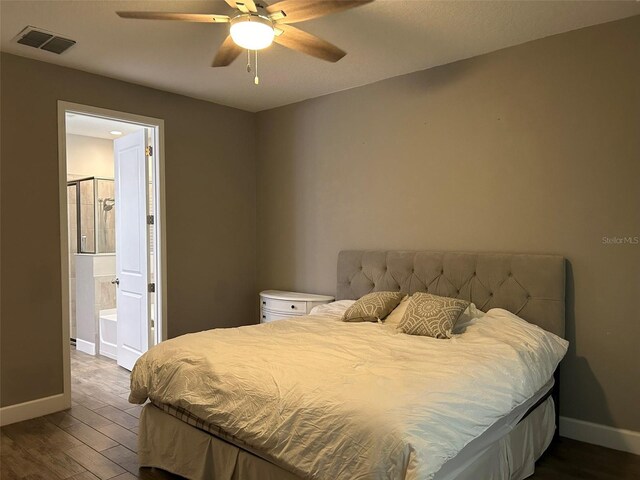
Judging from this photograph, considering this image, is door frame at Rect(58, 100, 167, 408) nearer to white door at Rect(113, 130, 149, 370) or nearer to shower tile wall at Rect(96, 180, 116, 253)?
white door at Rect(113, 130, 149, 370)

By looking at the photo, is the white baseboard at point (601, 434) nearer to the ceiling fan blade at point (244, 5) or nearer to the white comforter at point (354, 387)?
the white comforter at point (354, 387)

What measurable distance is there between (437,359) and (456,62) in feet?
7.40

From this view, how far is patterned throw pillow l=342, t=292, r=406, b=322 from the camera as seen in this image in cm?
325

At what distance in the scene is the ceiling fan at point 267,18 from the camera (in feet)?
6.94

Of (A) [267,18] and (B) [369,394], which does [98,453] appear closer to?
(B) [369,394]

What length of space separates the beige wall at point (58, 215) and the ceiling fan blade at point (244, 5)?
2074mm

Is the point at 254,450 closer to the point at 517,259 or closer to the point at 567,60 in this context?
the point at 517,259

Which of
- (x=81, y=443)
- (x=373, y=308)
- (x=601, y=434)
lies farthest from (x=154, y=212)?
(x=601, y=434)

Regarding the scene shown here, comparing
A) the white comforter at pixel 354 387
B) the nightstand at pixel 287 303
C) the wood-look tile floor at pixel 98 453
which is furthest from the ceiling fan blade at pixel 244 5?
the nightstand at pixel 287 303

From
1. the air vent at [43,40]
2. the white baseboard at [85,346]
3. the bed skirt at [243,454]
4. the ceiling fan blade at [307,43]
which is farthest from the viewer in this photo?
the white baseboard at [85,346]

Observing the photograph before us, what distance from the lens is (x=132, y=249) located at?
4.52 metres

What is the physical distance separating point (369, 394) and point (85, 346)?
471 cm

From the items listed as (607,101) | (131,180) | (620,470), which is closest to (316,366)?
(620,470)

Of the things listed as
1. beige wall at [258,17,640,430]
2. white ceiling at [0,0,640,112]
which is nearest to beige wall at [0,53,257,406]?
white ceiling at [0,0,640,112]
